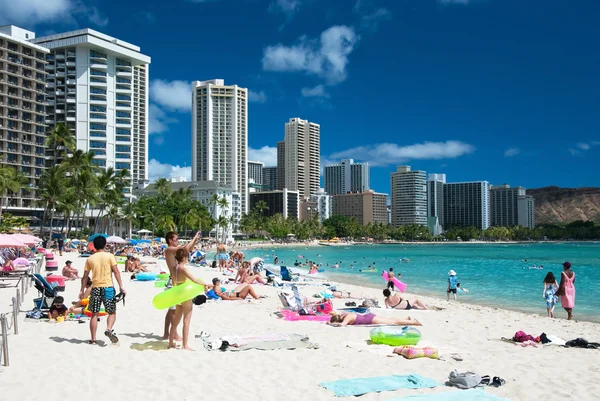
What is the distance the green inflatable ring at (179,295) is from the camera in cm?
759

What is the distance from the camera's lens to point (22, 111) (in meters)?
74.0

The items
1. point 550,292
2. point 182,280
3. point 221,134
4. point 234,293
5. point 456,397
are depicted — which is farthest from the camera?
point 221,134

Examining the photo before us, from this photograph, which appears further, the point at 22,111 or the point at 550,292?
the point at 22,111

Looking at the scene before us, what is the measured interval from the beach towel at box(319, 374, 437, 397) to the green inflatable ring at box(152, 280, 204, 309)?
7.94 ft

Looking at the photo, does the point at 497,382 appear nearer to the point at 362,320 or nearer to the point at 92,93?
the point at 362,320

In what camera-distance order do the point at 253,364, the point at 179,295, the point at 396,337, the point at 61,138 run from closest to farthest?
the point at 253,364
the point at 179,295
the point at 396,337
the point at 61,138

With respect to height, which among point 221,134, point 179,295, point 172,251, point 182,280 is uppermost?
point 221,134

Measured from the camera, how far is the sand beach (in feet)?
19.9

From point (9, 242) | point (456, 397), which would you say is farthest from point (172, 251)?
point (9, 242)

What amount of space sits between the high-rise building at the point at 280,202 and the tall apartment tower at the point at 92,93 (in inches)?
3841

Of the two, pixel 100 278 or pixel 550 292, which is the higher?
pixel 100 278

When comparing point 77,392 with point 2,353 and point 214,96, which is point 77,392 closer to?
point 2,353

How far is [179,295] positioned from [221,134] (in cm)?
15343

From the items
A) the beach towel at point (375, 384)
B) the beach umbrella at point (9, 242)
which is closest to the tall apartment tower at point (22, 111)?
the beach umbrella at point (9, 242)
